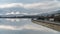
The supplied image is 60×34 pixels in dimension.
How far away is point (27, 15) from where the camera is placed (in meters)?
88.6

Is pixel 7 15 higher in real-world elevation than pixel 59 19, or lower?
higher

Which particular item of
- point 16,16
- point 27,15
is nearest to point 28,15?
point 27,15

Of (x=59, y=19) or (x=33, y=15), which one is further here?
(x=33, y=15)

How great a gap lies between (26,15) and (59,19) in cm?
5280

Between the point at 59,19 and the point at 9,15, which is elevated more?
the point at 9,15

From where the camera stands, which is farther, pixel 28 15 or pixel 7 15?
pixel 7 15

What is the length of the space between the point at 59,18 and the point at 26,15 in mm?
53034

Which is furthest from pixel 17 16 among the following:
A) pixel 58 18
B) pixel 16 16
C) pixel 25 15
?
pixel 58 18

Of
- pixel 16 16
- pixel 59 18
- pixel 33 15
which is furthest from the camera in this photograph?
pixel 16 16

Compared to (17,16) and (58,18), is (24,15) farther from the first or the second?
(58,18)

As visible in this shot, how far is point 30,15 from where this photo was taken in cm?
8862

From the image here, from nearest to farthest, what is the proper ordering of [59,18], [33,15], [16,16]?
[59,18] < [33,15] < [16,16]

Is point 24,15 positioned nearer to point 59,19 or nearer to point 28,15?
point 28,15

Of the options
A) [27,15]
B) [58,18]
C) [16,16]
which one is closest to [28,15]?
[27,15]
